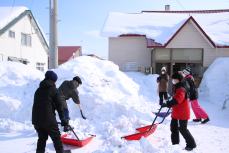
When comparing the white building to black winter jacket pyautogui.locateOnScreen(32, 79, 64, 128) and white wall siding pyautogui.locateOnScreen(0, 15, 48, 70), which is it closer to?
white wall siding pyautogui.locateOnScreen(0, 15, 48, 70)

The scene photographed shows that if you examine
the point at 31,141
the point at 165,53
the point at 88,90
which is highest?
the point at 165,53

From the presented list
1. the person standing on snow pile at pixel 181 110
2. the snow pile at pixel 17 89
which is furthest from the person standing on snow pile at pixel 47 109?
the snow pile at pixel 17 89

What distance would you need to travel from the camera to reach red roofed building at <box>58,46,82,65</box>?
1676 inches

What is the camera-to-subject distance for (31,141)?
287 inches

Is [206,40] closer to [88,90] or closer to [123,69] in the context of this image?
[123,69]

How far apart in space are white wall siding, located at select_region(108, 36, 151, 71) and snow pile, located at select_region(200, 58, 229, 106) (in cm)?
498

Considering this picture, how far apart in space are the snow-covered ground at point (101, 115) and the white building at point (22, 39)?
40.5 ft

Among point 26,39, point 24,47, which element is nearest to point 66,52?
point 26,39

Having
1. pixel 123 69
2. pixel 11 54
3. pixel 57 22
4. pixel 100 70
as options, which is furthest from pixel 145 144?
pixel 11 54

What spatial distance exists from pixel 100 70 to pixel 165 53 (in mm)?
7697

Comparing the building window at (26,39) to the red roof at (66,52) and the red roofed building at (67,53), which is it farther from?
the red roof at (66,52)

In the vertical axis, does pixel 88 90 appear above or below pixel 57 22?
below

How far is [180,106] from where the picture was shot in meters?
6.47

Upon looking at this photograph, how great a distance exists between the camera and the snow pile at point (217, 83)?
47.2ft
